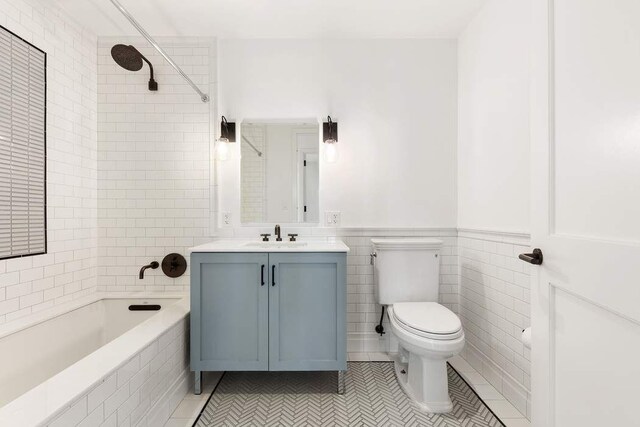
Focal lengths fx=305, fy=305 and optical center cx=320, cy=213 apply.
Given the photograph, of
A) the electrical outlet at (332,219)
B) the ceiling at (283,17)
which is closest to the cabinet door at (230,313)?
the electrical outlet at (332,219)

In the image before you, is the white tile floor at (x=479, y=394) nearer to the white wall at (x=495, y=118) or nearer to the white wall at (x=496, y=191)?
the white wall at (x=496, y=191)

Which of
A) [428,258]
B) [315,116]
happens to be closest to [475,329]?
[428,258]

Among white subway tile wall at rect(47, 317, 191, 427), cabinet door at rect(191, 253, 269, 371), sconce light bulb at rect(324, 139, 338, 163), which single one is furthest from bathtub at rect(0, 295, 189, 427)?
sconce light bulb at rect(324, 139, 338, 163)

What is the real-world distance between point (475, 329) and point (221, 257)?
183 cm

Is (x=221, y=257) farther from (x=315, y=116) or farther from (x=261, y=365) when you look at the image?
(x=315, y=116)

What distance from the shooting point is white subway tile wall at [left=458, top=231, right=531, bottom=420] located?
66.6 inches

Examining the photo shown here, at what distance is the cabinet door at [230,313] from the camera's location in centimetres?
184

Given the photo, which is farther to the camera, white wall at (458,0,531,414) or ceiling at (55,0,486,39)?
ceiling at (55,0,486,39)

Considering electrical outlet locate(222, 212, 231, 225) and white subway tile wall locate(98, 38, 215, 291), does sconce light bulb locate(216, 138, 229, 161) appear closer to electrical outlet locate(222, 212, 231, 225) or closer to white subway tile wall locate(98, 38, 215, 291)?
white subway tile wall locate(98, 38, 215, 291)

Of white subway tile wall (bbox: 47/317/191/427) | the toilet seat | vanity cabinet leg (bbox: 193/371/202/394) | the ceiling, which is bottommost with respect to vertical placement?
vanity cabinet leg (bbox: 193/371/202/394)

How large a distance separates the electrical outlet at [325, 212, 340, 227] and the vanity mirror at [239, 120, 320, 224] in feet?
0.27

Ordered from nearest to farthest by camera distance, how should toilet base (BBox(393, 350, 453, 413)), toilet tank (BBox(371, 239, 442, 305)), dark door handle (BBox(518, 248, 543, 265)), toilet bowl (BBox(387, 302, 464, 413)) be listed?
dark door handle (BBox(518, 248, 543, 265)) → toilet bowl (BBox(387, 302, 464, 413)) → toilet base (BBox(393, 350, 453, 413)) → toilet tank (BBox(371, 239, 442, 305))

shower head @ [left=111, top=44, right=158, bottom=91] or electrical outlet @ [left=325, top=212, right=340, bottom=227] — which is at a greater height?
shower head @ [left=111, top=44, right=158, bottom=91]

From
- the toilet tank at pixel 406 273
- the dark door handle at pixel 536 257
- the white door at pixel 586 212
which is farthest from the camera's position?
the toilet tank at pixel 406 273
